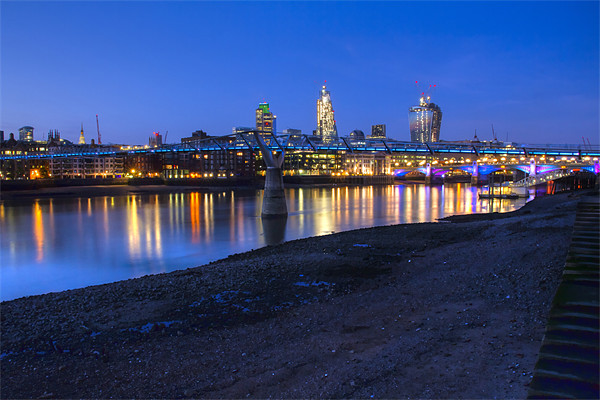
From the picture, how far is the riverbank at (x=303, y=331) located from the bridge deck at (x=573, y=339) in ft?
2.12

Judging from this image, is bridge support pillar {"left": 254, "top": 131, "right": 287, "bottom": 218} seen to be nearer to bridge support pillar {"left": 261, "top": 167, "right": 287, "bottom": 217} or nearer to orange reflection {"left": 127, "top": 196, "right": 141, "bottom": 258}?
bridge support pillar {"left": 261, "top": 167, "right": 287, "bottom": 217}

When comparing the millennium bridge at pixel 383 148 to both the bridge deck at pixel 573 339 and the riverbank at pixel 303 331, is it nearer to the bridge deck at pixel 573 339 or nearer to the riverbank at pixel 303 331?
the riverbank at pixel 303 331

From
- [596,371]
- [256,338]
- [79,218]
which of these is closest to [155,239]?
[79,218]

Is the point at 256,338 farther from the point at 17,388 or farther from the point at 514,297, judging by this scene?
the point at 514,297

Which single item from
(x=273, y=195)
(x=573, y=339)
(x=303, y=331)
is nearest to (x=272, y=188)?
(x=273, y=195)

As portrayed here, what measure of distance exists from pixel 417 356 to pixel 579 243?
434 centimetres

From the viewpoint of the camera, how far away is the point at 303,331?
931 centimetres

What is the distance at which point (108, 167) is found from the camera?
17188 cm

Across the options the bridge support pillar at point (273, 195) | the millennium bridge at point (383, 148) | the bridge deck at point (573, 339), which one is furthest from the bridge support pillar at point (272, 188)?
the bridge deck at point (573, 339)

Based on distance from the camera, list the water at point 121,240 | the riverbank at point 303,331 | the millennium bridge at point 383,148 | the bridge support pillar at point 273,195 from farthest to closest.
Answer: the millennium bridge at point 383,148, the bridge support pillar at point 273,195, the water at point 121,240, the riverbank at point 303,331

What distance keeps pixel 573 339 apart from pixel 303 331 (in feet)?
17.9

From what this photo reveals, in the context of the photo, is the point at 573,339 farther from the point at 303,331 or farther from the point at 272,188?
the point at 272,188

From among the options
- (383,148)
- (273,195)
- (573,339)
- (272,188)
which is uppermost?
(383,148)

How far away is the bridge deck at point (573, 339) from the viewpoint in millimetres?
4406
